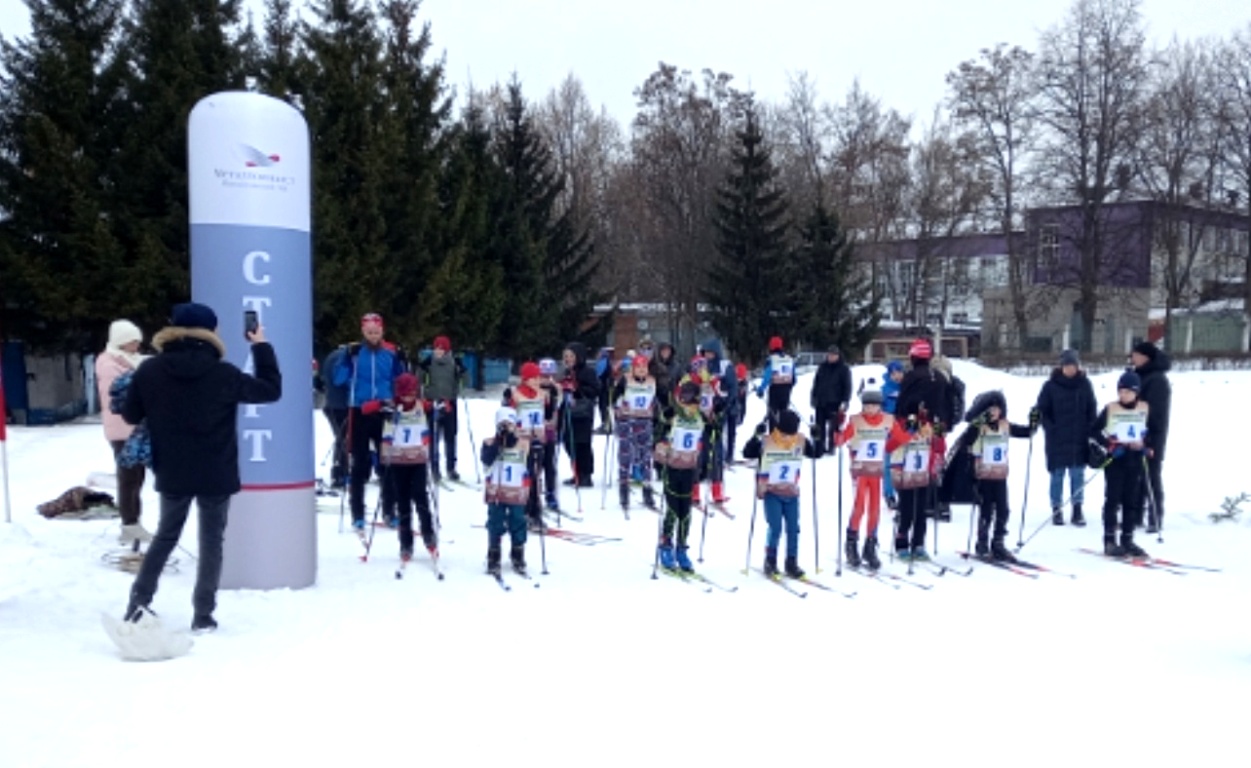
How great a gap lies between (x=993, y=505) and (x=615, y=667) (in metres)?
5.57

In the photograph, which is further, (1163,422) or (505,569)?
(1163,422)

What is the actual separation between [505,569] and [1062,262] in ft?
117

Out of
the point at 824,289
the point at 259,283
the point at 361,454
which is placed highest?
the point at 824,289

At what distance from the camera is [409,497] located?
9164 millimetres

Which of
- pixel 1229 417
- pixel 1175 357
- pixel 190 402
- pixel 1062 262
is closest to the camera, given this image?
pixel 190 402

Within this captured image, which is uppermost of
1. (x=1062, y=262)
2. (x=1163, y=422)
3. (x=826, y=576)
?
(x=1062, y=262)

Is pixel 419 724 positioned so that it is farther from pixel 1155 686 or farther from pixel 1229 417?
pixel 1229 417

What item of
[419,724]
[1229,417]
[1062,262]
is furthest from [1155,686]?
[1062,262]

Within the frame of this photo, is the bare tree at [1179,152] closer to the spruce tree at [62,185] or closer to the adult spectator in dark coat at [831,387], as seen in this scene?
the adult spectator in dark coat at [831,387]

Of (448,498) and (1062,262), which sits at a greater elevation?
(1062,262)

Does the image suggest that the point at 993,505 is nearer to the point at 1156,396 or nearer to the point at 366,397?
the point at 1156,396

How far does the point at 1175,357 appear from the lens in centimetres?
3034

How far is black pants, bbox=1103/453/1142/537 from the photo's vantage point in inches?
421

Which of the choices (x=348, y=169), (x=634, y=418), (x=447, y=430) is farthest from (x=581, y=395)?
(x=348, y=169)
